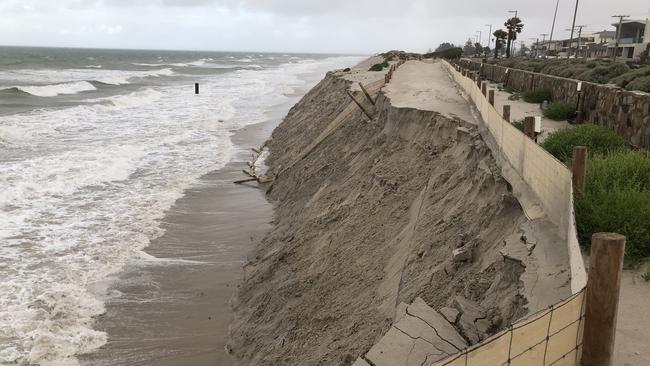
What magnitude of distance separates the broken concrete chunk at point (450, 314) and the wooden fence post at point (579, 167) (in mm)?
2545

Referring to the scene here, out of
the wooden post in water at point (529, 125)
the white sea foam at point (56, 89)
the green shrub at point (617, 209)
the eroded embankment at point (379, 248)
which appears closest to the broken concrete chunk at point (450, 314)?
the eroded embankment at point (379, 248)

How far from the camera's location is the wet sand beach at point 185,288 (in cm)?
926

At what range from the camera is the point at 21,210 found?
52.5 feet

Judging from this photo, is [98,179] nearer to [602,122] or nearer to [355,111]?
[355,111]

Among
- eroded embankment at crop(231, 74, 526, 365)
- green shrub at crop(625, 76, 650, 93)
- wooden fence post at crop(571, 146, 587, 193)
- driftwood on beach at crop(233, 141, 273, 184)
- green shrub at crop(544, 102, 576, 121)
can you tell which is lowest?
driftwood on beach at crop(233, 141, 273, 184)

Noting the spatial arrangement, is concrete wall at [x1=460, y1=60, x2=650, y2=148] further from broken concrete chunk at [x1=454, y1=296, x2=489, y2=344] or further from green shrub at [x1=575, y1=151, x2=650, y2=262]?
broken concrete chunk at [x1=454, y1=296, x2=489, y2=344]

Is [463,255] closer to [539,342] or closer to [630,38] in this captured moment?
[539,342]

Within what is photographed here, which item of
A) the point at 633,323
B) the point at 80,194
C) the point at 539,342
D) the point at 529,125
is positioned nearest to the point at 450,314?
the point at 539,342

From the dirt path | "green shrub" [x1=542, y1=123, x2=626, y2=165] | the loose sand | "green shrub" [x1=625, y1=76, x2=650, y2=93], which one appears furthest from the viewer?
"green shrub" [x1=625, y1=76, x2=650, y2=93]

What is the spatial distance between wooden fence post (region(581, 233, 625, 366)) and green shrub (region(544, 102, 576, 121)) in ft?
48.3

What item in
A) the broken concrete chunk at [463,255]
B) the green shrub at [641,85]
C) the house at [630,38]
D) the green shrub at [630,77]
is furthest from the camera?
the house at [630,38]

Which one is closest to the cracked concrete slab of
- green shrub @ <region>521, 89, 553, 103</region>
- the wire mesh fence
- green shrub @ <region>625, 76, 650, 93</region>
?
the wire mesh fence

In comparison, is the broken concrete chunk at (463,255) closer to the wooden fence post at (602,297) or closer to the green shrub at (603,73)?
the wooden fence post at (602,297)

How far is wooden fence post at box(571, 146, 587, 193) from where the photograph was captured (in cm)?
655
